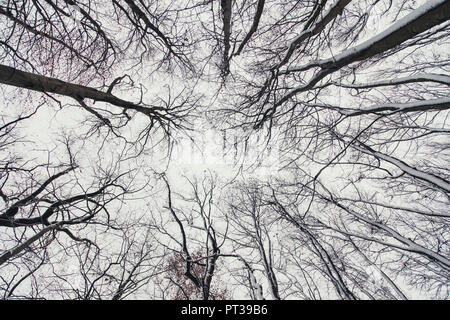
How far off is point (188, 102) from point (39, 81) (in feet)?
8.09

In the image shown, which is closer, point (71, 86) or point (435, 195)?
point (71, 86)

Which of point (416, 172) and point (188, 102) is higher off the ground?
point (188, 102)

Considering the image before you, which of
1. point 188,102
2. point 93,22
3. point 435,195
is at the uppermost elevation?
point 93,22

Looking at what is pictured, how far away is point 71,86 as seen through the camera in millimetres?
2938

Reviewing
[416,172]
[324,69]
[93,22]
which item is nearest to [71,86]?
[93,22]

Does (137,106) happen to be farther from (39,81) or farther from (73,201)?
(73,201)

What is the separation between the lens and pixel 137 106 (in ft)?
12.8

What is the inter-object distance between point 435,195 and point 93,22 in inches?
320
